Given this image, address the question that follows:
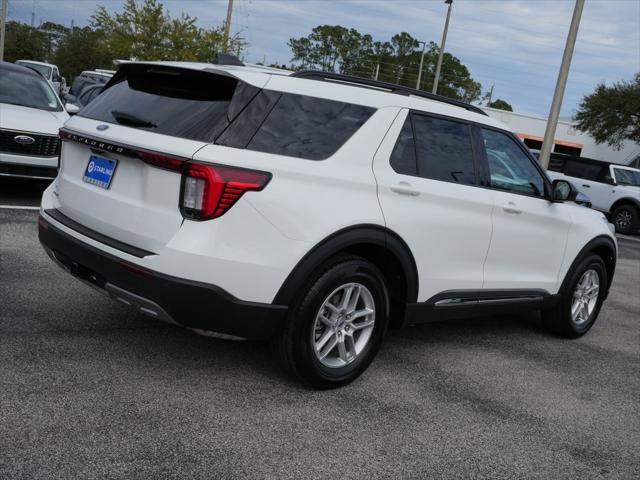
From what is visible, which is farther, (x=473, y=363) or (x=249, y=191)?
(x=473, y=363)

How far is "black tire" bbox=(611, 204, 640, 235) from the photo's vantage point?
1781 cm

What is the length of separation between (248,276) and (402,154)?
1294mm

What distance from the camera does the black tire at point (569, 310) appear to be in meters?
5.85

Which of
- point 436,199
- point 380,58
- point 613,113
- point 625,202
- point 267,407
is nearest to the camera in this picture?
point 267,407

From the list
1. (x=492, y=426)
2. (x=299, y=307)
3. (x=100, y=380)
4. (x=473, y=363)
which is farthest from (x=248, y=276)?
(x=473, y=363)

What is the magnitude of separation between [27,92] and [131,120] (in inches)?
265

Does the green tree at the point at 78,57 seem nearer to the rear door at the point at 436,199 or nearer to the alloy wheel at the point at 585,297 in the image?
the alloy wheel at the point at 585,297

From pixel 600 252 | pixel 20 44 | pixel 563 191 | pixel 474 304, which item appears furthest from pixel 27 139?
pixel 20 44

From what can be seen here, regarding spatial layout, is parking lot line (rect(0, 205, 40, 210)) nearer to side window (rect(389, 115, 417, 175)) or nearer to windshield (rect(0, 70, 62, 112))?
windshield (rect(0, 70, 62, 112))

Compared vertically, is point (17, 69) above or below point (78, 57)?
below

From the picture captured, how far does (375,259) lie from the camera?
4254 mm

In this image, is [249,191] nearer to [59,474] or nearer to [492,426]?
[59,474]

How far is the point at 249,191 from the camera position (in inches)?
136

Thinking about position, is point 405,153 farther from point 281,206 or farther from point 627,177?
point 627,177
